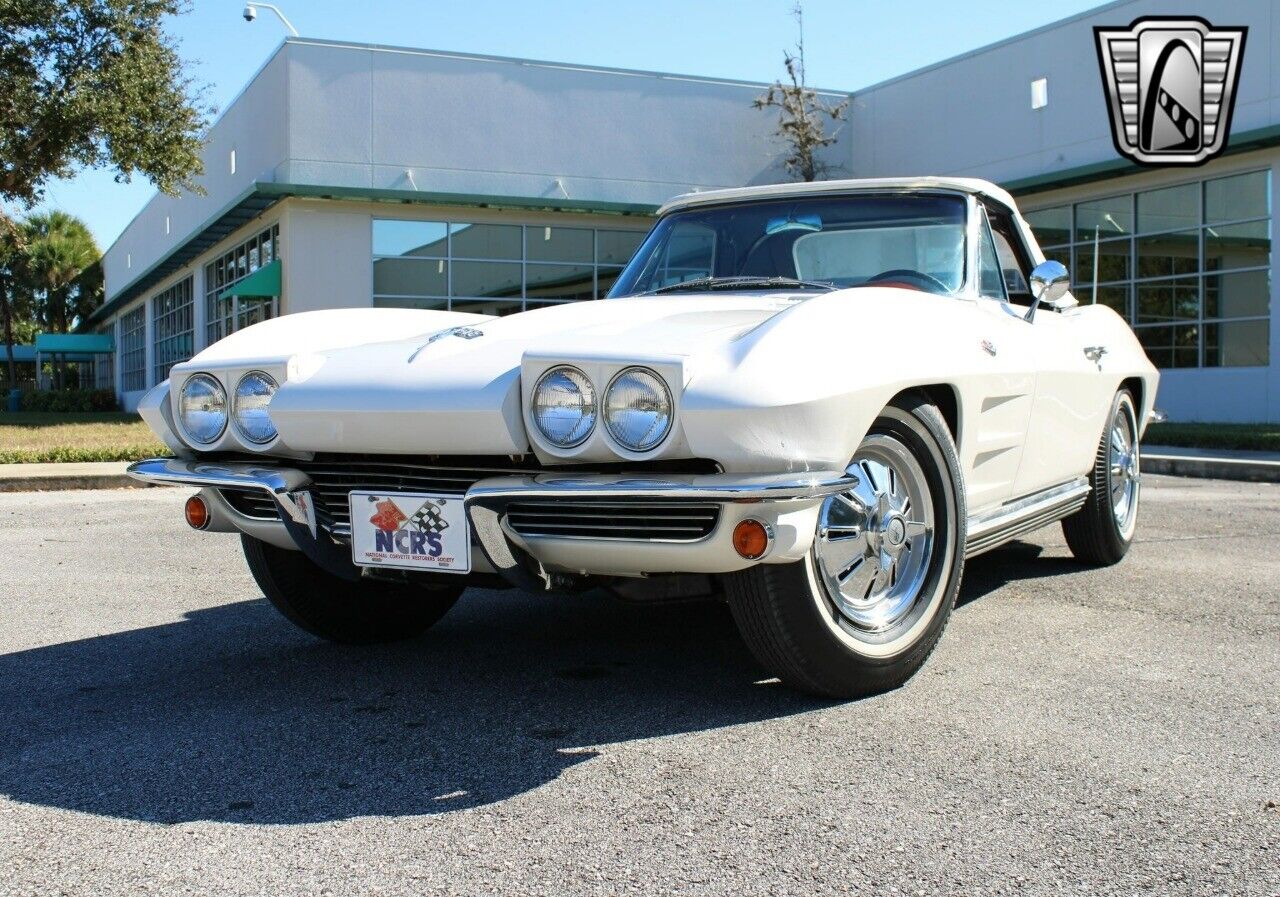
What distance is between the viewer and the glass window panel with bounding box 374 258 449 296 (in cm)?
2138

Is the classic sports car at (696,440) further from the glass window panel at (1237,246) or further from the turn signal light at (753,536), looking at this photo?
the glass window panel at (1237,246)

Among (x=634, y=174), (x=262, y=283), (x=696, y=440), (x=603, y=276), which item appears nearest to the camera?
(x=696, y=440)

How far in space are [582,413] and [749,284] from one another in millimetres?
1413

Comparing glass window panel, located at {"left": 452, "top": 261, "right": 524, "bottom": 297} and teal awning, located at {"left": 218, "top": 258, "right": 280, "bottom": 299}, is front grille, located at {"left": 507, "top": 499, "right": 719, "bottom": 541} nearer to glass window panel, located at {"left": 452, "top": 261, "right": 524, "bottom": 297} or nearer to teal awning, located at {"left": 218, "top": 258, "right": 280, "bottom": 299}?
glass window panel, located at {"left": 452, "top": 261, "right": 524, "bottom": 297}

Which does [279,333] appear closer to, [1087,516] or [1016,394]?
[1016,394]

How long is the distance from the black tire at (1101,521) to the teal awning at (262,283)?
18.0 meters

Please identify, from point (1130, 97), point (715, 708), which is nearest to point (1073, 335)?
point (715, 708)

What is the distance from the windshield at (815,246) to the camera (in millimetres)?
4309

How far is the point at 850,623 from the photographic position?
10.8 feet

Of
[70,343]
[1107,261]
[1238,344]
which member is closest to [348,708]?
[1238,344]

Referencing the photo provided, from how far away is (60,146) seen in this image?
20.6 meters

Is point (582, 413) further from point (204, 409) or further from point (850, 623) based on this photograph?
point (204, 409)

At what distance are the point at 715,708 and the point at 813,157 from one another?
22729 millimetres

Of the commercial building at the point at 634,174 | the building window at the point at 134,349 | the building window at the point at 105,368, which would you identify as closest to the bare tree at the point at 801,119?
the commercial building at the point at 634,174
